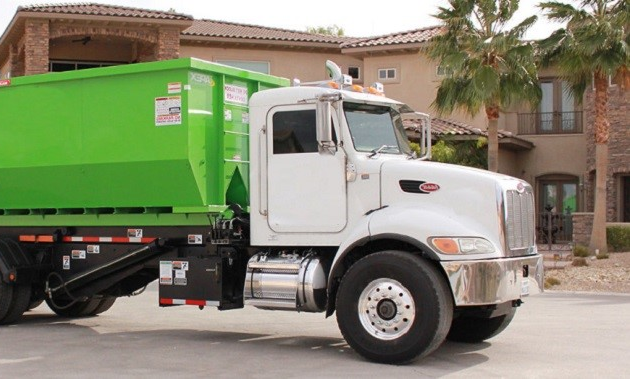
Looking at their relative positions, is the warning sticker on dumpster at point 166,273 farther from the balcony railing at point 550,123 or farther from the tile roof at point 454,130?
the balcony railing at point 550,123

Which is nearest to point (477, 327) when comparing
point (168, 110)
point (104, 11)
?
point (168, 110)

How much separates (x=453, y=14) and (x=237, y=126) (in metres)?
16.1

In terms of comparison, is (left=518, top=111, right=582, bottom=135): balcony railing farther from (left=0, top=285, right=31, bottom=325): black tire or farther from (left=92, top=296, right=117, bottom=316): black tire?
(left=0, top=285, right=31, bottom=325): black tire

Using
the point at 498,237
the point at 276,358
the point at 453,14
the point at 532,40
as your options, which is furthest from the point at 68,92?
the point at 532,40

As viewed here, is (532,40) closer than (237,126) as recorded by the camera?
No

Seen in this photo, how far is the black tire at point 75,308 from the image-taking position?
1437 cm

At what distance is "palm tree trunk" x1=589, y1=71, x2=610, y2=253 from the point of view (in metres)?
26.2

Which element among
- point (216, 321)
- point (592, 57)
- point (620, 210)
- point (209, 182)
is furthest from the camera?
point (620, 210)

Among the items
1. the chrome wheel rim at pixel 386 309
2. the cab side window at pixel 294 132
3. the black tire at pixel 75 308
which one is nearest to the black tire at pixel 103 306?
the black tire at pixel 75 308

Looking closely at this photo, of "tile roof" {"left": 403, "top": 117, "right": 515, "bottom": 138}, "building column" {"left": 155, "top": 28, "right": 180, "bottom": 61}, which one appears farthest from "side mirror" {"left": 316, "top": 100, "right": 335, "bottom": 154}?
"tile roof" {"left": 403, "top": 117, "right": 515, "bottom": 138}

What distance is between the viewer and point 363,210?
10547 mm

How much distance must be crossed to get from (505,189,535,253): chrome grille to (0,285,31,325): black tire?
667cm

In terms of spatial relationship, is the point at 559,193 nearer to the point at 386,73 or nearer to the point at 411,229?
the point at 386,73

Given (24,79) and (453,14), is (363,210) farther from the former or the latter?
(453,14)
